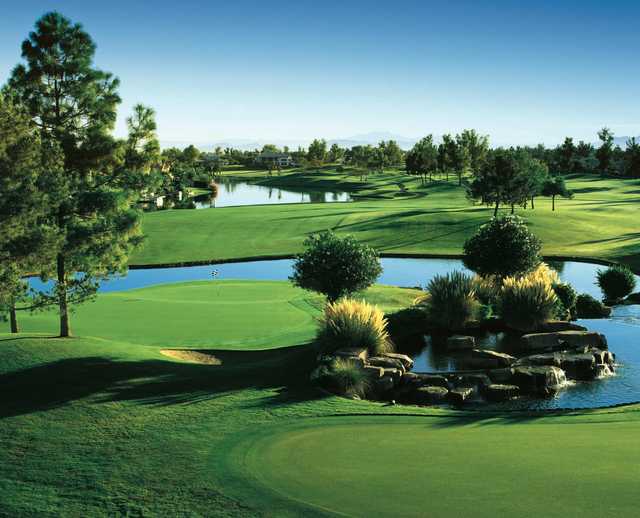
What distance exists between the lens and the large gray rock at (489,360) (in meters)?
21.4

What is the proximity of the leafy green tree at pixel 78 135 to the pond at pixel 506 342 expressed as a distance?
11.3 m

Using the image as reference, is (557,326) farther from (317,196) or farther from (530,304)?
(317,196)

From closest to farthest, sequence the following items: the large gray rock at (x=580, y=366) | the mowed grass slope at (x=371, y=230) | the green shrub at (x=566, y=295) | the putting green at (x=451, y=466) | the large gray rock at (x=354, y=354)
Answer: the putting green at (x=451, y=466) < the large gray rock at (x=354, y=354) < the large gray rock at (x=580, y=366) < the green shrub at (x=566, y=295) < the mowed grass slope at (x=371, y=230)

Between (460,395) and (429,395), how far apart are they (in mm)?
823

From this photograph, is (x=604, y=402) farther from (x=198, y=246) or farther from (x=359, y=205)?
(x=359, y=205)

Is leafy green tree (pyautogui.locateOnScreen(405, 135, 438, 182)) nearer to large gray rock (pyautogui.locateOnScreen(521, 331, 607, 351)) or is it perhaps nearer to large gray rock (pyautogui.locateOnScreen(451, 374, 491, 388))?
large gray rock (pyautogui.locateOnScreen(521, 331, 607, 351))

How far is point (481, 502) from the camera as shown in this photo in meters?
8.38

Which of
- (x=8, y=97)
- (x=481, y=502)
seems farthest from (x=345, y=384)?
(x=8, y=97)

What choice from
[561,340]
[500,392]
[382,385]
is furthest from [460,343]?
[382,385]

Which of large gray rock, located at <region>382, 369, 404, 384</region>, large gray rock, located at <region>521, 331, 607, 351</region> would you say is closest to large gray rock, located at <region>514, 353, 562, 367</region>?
large gray rock, located at <region>521, 331, 607, 351</region>

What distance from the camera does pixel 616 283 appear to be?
115 feet

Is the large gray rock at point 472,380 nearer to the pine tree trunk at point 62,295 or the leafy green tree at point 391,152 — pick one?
the pine tree trunk at point 62,295

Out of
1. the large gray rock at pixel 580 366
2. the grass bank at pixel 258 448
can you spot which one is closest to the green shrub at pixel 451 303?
the large gray rock at pixel 580 366

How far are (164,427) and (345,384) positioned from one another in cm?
554
